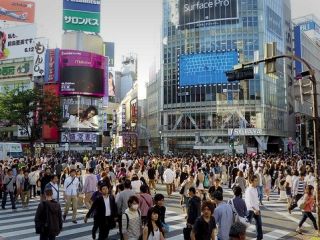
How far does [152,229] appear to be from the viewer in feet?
21.5

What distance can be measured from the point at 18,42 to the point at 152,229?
77.8m

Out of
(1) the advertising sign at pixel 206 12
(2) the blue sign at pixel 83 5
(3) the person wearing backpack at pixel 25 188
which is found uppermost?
(2) the blue sign at pixel 83 5

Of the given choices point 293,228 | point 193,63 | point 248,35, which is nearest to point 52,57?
point 193,63

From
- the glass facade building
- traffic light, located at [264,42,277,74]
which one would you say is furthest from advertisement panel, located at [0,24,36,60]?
traffic light, located at [264,42,277,74]

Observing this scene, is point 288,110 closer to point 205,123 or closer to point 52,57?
point 205,123

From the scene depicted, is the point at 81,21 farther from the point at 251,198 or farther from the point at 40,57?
the point at 251,198

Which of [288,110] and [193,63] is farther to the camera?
[288,110]

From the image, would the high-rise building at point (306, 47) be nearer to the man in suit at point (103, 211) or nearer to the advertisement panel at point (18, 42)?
the advertisement panel at point (18, 42)

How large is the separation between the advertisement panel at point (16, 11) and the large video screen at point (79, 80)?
21978mm

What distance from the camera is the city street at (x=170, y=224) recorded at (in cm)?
1153

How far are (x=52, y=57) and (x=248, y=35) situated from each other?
33994 millimetres

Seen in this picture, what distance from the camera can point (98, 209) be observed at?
9.39m

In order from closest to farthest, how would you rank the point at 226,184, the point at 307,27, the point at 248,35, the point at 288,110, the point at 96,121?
the point at 226,184
the point at 248,35
the point at 96,121
the point at 288,110
the point at 307,27

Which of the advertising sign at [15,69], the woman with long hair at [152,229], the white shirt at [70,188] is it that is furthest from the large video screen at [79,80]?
the woman with long hair at [152,229]
